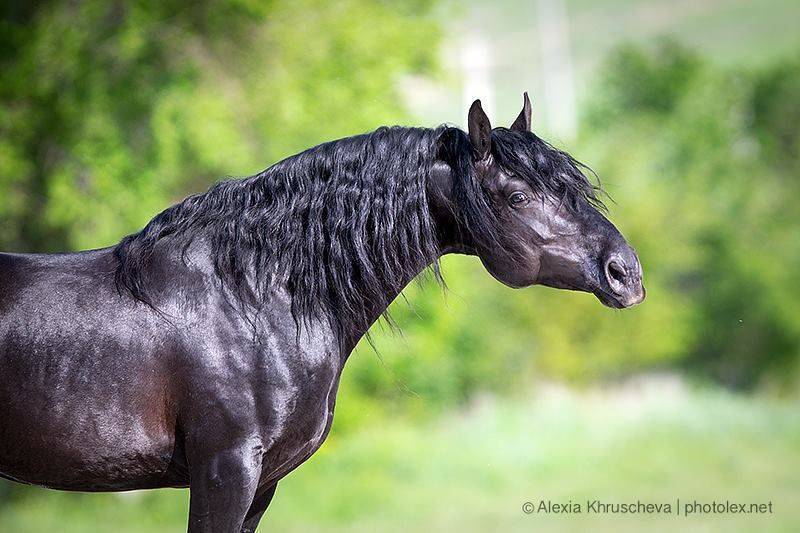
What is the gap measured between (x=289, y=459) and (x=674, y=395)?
1822cm

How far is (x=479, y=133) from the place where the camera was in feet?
11.0

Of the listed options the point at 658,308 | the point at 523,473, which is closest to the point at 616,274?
the point at 523,473

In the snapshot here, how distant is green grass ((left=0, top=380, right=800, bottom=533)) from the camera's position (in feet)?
43.4

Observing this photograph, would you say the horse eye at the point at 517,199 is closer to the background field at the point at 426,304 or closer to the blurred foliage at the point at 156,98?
the background field at the point at 426,304

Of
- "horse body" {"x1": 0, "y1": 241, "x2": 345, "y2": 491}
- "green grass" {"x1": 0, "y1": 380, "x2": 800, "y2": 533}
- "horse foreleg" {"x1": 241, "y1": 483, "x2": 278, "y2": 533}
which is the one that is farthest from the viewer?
"green grass" {"x1": 0, "y1": 380, "x2": 800, "y2": 533}

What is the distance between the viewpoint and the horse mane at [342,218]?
3312 millimetres

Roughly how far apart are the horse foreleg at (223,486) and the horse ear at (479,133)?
1249 mm

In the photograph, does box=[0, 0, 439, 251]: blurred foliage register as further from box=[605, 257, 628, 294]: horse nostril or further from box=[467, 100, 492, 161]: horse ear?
box=[605, 257, 628, 294]: horse nostril

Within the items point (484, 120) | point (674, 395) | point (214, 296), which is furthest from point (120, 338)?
point (674, 395)

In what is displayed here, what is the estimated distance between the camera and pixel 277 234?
10.9ft

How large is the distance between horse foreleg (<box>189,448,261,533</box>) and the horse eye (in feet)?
3.93

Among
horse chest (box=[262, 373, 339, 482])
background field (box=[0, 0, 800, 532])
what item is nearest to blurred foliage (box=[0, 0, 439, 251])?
background field (box=[0, 0, 800, 532])

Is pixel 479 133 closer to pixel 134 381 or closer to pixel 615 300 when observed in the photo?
pixel 615 300

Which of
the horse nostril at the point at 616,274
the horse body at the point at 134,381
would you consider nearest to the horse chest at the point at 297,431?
the horse body at the point at 134,381
